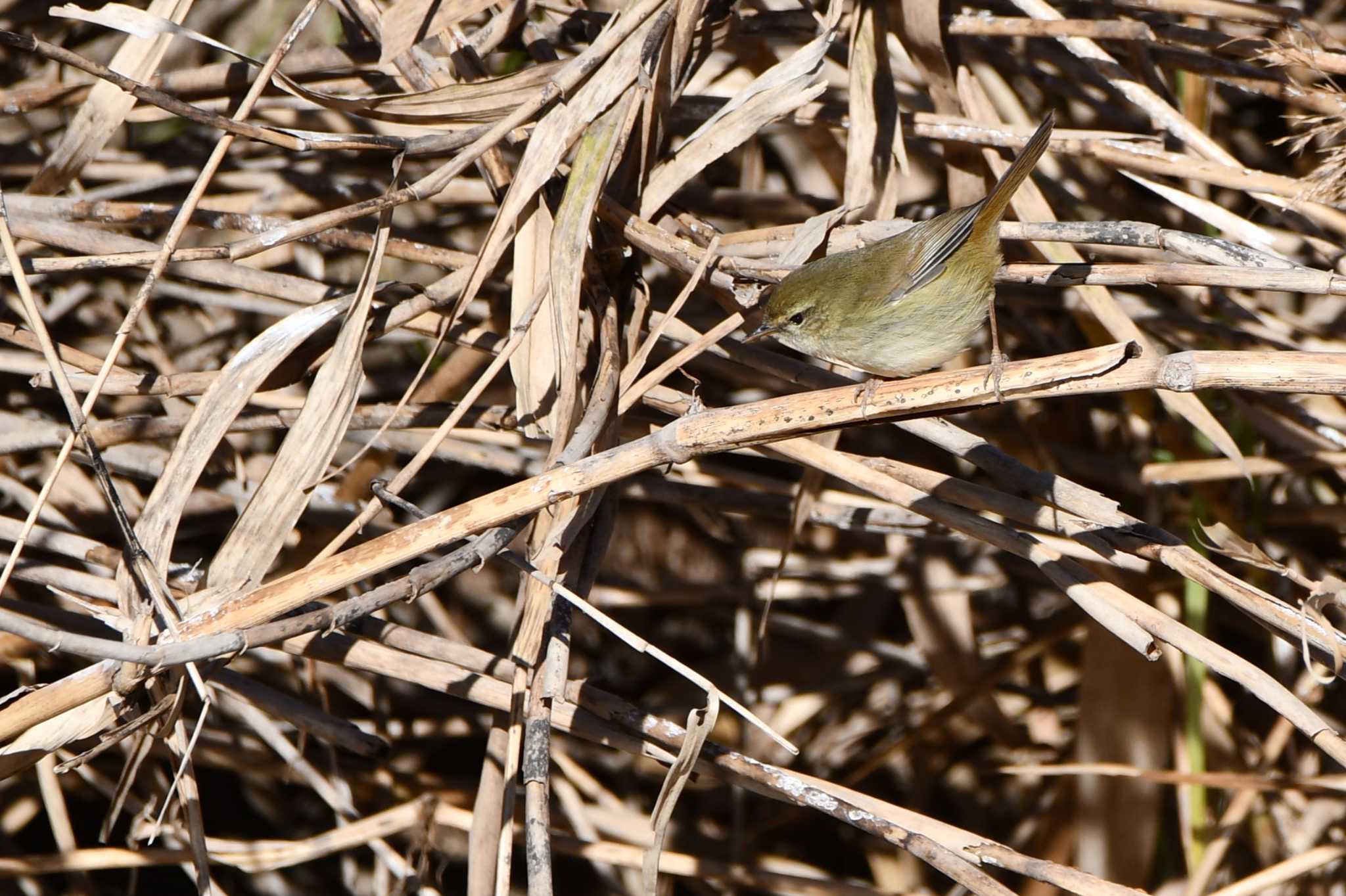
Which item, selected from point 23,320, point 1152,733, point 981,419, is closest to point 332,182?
point 23,320

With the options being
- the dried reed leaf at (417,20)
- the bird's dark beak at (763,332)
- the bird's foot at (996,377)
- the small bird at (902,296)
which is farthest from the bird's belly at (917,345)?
the dried reed leaf at (417,20)

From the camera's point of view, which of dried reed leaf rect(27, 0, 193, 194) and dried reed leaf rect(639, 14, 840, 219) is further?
dried reed leaf rect(27, 0, 193, 194)

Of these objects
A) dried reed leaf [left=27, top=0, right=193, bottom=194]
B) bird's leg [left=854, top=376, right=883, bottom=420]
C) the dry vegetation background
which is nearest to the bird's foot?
the dry vegetation background

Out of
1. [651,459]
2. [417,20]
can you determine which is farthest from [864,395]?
[417,20]

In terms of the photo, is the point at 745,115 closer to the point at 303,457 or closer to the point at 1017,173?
the point at 1017,173

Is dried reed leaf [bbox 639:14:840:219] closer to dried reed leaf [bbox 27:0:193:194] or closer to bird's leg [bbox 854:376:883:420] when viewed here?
bird's leg [bbox 854:376:883:420]

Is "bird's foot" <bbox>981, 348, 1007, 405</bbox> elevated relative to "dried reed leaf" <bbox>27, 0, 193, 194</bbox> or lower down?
lower down
